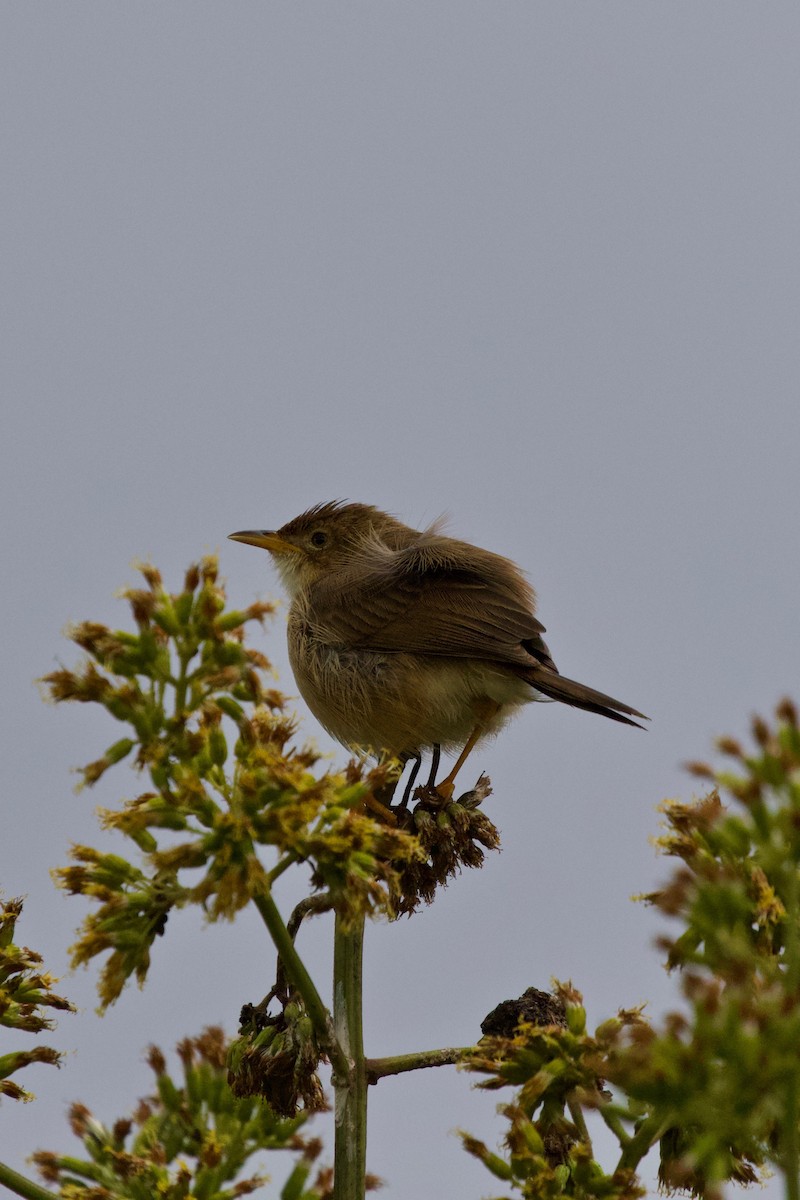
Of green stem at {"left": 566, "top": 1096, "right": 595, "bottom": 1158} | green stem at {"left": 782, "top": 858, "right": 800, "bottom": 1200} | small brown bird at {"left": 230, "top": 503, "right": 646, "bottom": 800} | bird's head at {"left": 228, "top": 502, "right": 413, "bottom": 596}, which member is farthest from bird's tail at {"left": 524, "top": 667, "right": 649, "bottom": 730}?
green stem at {"left": 782, "top": 858, "right": 800, "bottom": 1200}

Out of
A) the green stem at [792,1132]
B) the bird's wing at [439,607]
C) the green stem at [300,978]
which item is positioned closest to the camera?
the green stem at [792,1132]

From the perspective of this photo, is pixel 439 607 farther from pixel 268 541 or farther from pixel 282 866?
pixel 282 866

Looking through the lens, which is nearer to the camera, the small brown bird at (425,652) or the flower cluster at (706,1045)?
the flower cluster at (706,1045)

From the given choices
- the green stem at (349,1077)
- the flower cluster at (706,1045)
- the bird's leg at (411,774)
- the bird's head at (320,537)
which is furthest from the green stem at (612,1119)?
the bird's head at (320,537)

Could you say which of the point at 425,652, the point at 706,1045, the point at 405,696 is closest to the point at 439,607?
the point at 425,652

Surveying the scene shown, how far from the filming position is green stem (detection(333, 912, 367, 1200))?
419 cm

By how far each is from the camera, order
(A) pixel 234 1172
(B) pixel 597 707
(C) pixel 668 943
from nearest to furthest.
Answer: (C) pixel 668 943, (A) pixel 234 1172, (B) pixel 597 707

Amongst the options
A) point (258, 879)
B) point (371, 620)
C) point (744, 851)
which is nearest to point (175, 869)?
point (258, 879)

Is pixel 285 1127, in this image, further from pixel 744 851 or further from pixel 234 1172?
pixel 744 851

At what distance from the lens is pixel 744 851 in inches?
140

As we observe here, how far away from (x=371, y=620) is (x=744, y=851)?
493 cm

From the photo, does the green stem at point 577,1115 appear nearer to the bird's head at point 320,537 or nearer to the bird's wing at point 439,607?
the bird's wing at point 439,607

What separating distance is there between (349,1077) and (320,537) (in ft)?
18.7

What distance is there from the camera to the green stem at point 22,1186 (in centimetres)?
397
